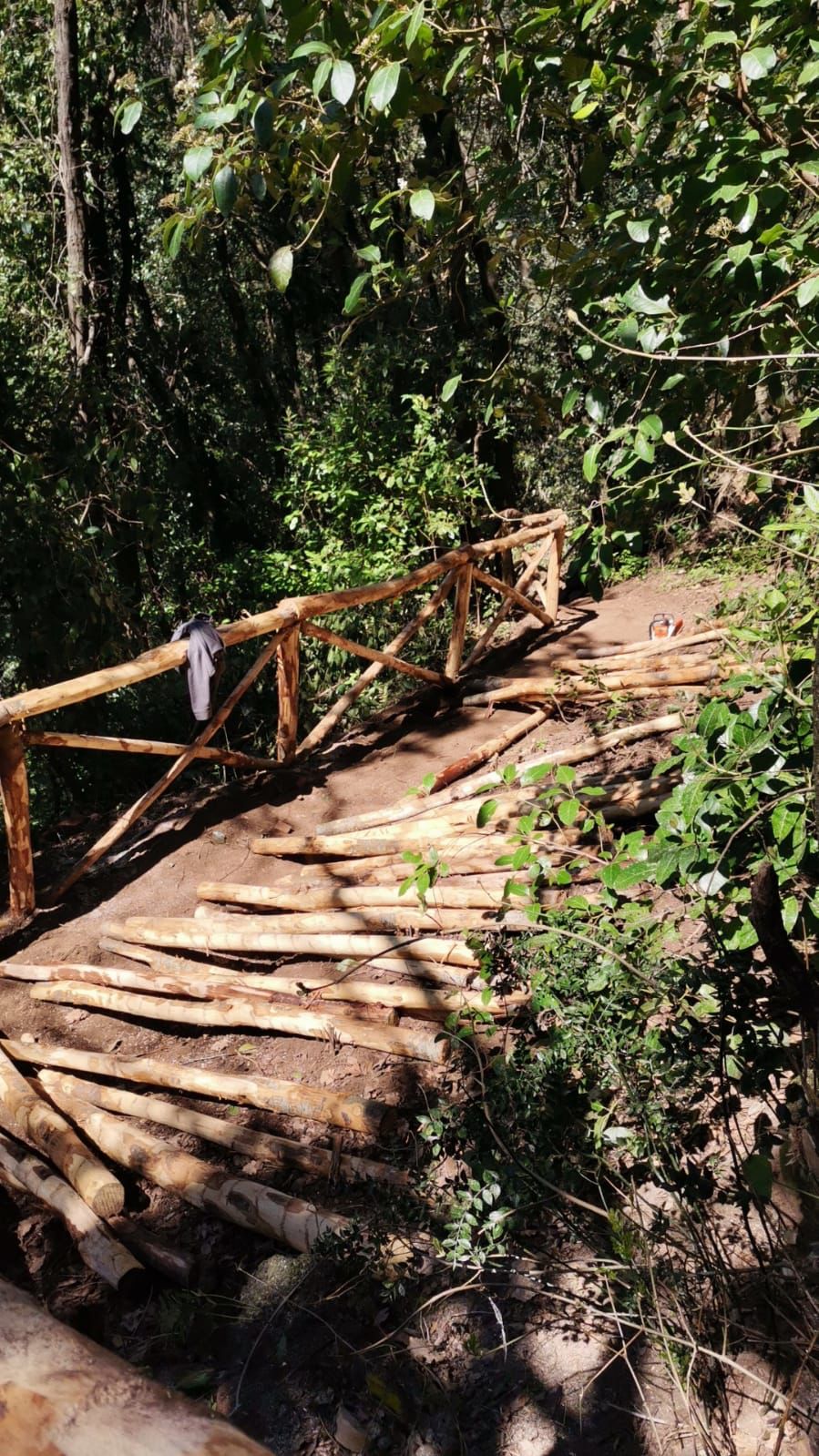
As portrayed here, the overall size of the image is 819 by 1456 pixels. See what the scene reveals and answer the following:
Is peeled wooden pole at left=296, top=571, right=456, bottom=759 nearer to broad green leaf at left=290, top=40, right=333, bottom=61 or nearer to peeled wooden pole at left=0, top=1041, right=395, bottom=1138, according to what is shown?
peeled wooden pole at left=0, top=1041, right=395, bottom=1138

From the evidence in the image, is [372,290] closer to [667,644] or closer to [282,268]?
[667,644]

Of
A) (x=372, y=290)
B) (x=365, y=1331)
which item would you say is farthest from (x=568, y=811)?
(x=372, y=290)

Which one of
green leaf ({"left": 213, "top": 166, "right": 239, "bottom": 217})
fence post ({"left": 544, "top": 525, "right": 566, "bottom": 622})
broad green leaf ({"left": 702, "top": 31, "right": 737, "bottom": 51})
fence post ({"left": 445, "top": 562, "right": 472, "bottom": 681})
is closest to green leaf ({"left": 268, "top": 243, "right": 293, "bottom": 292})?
green leaf ({"left": 213, "top": 166, "right": 239, "bottom": 217})

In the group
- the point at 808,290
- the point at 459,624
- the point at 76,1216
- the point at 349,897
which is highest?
the point at 808,290

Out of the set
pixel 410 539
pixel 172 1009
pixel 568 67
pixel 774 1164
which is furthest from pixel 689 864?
pixel 410 539

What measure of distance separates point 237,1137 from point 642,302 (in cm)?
259

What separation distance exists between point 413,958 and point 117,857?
248 centimetres

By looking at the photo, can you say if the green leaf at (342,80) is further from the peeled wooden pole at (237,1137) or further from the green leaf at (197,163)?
the peeled wooden pole at (237,1137)

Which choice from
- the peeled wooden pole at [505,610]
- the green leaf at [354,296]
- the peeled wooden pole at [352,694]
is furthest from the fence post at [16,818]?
the peeled wooden pole at [505,610]

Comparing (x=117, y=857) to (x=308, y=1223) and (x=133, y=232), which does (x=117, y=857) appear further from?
(x=133, y=232)

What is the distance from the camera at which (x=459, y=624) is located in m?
7.48

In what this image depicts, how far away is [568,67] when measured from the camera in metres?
2.74

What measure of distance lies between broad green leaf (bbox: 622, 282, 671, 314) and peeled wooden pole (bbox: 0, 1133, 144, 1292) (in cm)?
270

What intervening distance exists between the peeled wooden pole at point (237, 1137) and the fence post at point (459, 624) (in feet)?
13.7
